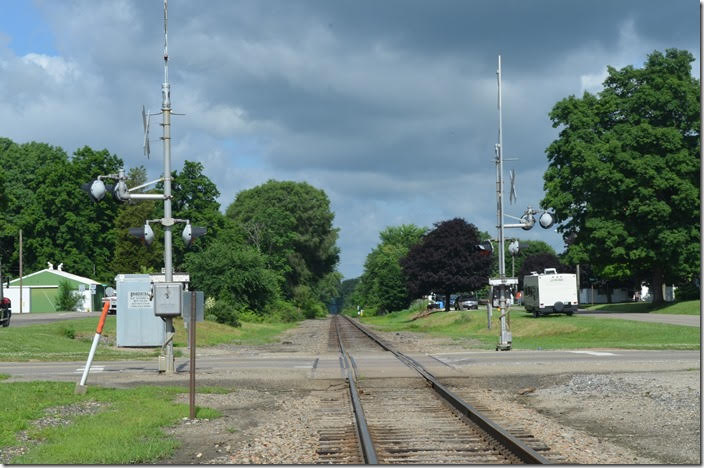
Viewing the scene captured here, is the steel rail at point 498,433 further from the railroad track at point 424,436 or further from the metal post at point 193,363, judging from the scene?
the metal post at point 193,363

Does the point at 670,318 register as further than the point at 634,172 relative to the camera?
No

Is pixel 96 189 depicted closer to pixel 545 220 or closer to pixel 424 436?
pixel 424 436

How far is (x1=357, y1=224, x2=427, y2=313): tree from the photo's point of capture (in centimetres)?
10975

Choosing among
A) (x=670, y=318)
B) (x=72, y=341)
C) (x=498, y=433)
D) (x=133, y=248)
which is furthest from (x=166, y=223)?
(x=133, y=248)

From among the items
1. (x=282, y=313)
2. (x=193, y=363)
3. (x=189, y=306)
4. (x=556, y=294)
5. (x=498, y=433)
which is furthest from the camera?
(x=282, y=313)

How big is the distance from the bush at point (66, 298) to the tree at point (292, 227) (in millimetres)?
22700

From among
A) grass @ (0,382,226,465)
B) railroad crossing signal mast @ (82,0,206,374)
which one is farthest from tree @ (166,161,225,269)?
grass @ (0,382,226,465)

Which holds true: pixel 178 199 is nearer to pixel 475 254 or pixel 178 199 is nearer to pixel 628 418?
pixel 475 254

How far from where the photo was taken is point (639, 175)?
186 ft

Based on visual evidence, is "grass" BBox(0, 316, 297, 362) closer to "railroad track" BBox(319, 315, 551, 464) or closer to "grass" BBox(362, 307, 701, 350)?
"grass" BBox(362, 307, 701, 350)

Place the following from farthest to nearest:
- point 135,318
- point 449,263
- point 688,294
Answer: point 449,263 → point 688,294 → point 135,318

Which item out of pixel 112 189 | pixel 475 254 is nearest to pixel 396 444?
pixel 112 189

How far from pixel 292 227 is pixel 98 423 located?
313ft

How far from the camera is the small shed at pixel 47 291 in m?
82.8
